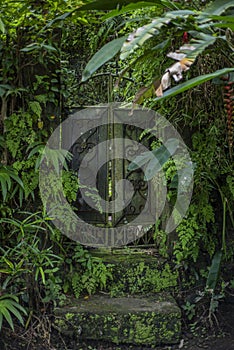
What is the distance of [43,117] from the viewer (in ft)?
8.48

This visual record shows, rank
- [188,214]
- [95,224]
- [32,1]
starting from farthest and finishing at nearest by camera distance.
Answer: [95,224] → [188,214] → [32,1]

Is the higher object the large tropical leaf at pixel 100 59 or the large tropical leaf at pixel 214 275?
the large tropical leaf at pixel 100 59

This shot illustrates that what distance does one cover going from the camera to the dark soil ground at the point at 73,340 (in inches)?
89.9

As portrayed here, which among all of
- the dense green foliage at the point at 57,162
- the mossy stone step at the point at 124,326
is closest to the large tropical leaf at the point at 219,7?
the dense green foliage at the point at 57,162

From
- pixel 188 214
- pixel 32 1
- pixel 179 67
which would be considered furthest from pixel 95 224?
pixel 179 67

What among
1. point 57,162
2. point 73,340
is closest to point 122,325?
point 73,340

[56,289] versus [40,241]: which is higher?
[40,241]

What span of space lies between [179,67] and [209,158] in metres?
1.38

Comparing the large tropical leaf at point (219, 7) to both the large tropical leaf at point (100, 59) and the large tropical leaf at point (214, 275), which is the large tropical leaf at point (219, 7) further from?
the large tropical leaf at point (214, 275)

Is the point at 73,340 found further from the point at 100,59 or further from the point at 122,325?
the point at 100,59

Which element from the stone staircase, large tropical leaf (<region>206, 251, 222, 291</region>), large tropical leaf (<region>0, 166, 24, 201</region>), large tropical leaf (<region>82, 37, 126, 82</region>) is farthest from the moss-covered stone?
large tropical leaf (<region>82, 37, 126, 82</region>)

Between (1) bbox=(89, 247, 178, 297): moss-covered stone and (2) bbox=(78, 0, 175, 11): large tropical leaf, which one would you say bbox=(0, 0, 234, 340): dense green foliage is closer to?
(1) bbox=(89, 247, 178, 297): moss-covered stone

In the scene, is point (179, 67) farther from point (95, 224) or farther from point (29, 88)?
point (95, 224)

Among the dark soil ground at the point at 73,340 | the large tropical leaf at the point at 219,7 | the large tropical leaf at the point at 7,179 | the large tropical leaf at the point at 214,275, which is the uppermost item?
the large tropical leaf at the point at 219,7
